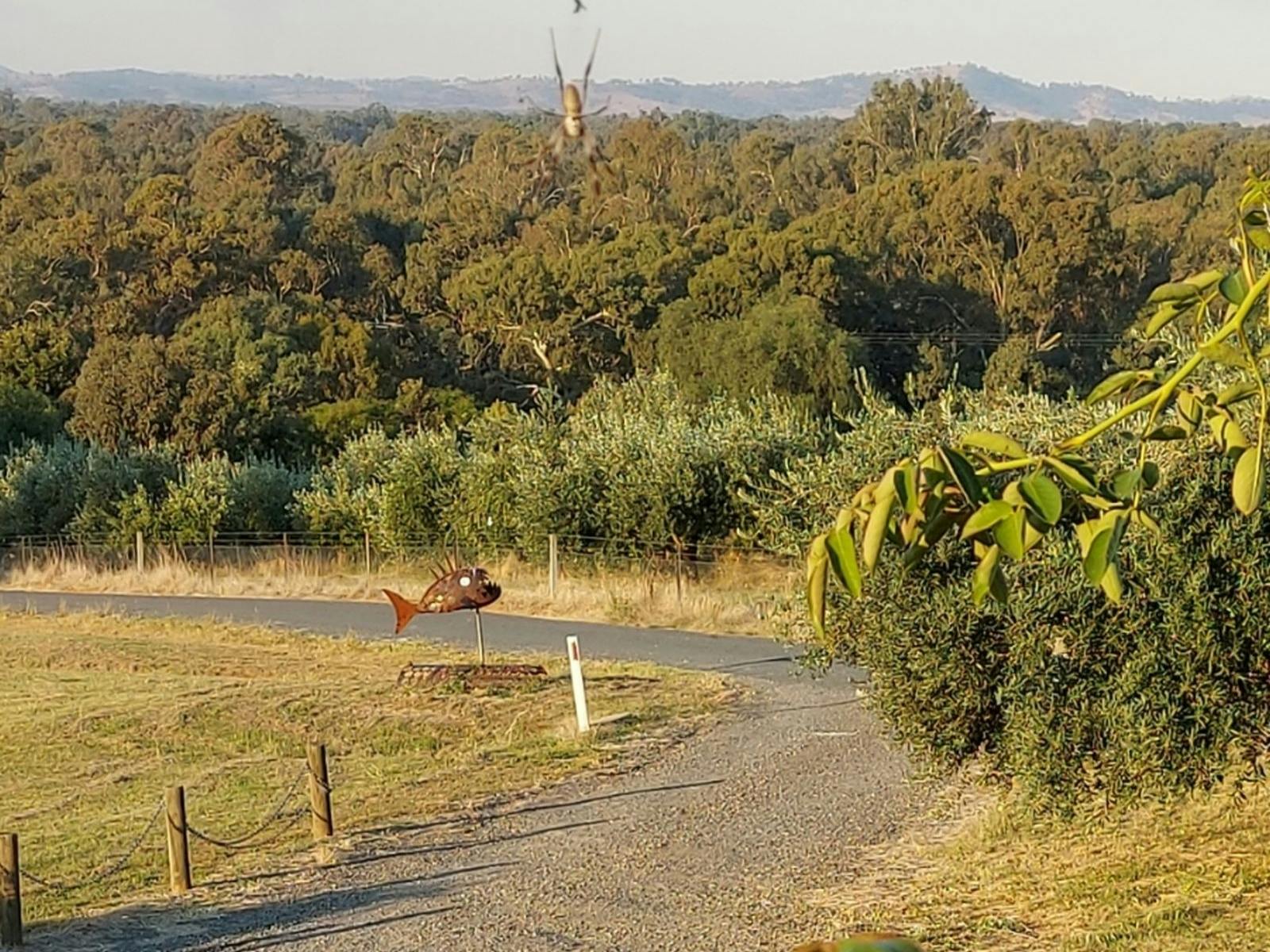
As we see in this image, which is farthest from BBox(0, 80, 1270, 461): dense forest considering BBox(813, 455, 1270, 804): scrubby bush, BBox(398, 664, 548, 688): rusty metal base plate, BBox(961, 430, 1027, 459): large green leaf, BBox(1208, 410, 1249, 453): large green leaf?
BBox(961, 430, 1027, 459): large green leaf

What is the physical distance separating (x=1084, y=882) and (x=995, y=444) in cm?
749

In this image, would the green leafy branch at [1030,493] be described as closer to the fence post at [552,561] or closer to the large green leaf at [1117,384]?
the large green leaf at [1117,384]

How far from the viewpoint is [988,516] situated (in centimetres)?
235

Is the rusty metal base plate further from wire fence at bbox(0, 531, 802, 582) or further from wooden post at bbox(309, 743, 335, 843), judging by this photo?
wire fence at bbox(0, 531, 802, 582)

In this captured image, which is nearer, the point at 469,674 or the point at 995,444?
→ the point at 995,444

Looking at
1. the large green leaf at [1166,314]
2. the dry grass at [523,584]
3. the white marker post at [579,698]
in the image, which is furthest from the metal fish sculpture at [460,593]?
the large green leaf at [1166,314]

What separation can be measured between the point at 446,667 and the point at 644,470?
11.1 meters

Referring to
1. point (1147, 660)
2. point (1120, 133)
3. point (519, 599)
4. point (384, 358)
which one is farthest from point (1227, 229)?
point (1120, 133)

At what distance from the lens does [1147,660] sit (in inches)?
334

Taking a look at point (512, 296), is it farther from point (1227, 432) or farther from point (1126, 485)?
point (1126, 485)

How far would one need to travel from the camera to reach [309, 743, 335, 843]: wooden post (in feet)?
40.0

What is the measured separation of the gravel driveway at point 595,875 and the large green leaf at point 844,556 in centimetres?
738

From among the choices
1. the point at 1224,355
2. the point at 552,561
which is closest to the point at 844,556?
the point at 1224,355

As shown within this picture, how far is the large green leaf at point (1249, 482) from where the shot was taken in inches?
104
